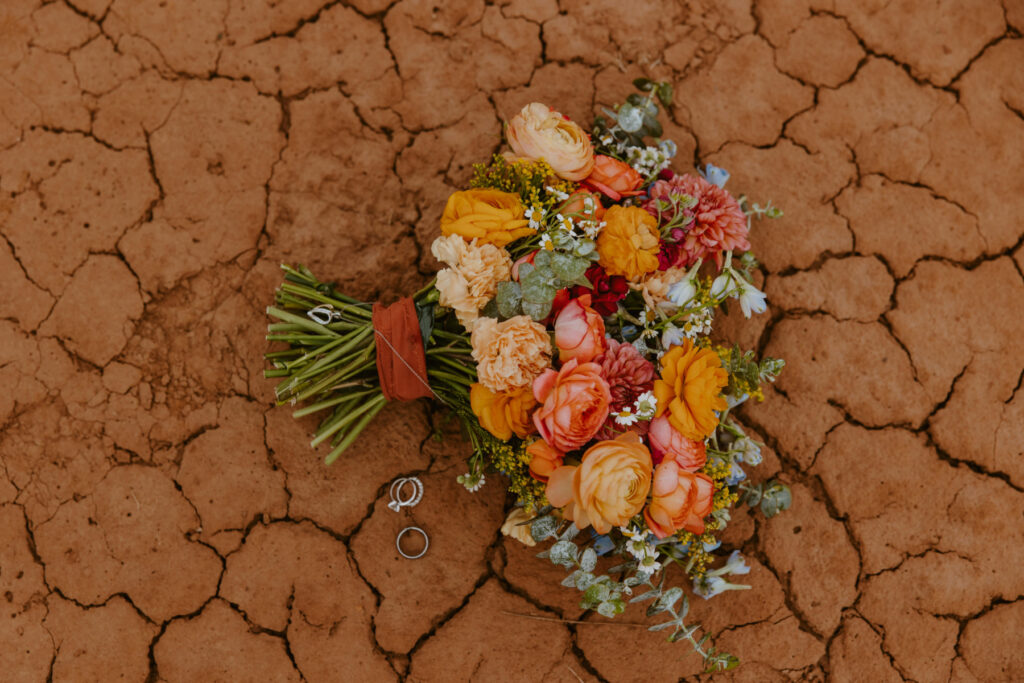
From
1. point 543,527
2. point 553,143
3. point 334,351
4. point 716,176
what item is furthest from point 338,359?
point 716,176

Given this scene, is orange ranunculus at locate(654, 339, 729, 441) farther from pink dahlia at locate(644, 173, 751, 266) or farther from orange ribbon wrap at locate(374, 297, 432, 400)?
orange ribbon wrap at locate(374, 297, 432, 400)

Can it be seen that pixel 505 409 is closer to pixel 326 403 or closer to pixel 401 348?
pixel 401 348

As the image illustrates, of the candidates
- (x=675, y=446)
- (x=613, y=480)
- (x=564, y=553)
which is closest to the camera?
(x=613, y=480)

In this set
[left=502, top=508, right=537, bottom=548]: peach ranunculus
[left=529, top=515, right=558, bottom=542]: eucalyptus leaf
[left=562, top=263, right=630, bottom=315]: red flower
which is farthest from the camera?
[left=502, top=508, right=537, bottom=548]: peach ranunculus

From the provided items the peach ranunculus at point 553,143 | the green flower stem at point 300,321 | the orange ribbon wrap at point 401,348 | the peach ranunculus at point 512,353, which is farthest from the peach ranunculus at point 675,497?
the green flower stem at point 300,321

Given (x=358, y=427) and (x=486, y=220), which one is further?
(x=358, y=427)

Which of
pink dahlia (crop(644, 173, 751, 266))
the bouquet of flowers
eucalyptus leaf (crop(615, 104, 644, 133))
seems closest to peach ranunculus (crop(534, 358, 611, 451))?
the bouquet of flowers

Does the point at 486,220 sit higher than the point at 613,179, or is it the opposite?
the point at 613,179

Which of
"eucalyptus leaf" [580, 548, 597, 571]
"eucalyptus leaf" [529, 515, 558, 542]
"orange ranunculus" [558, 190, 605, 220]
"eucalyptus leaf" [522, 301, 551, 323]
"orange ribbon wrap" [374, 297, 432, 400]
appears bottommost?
"eucalyptus leaf" [529, 515, 558, 542]
